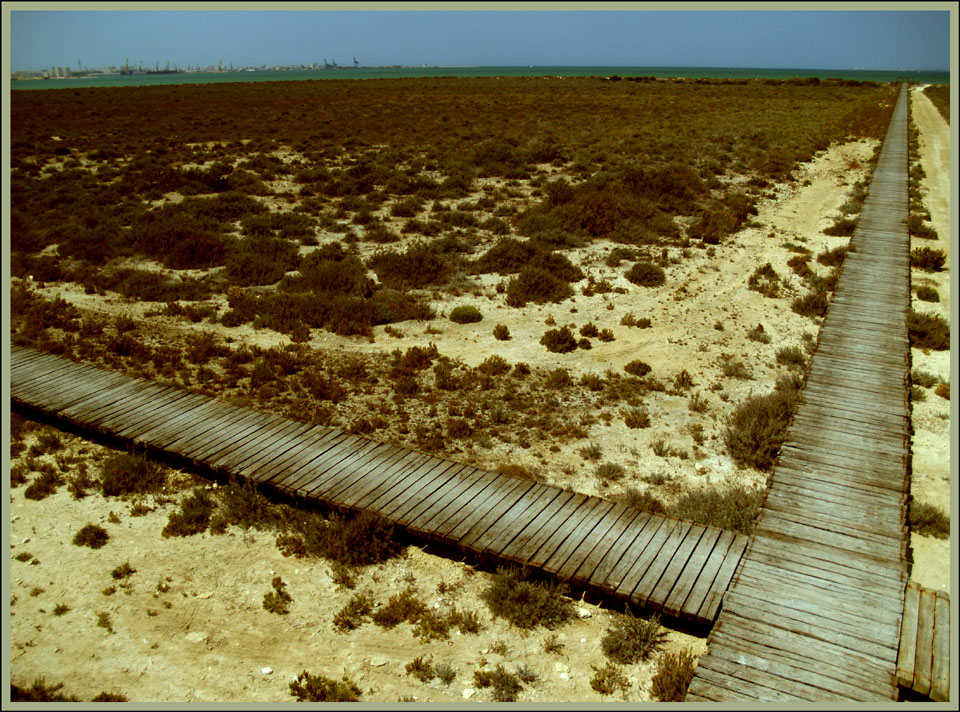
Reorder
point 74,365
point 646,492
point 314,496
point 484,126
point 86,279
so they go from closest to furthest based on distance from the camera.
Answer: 1. point 314,496
2. point 646,492
3. point 74,365
4. point 86,279
5. point 484,126

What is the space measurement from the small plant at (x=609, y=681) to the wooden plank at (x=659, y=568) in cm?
75

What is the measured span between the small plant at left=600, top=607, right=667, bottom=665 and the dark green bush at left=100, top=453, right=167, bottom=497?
19.8ft

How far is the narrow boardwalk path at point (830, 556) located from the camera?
17.9ft

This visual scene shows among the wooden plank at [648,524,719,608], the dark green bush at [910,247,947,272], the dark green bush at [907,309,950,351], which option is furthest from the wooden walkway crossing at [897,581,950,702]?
the dark green bush at [910,247,947,272]

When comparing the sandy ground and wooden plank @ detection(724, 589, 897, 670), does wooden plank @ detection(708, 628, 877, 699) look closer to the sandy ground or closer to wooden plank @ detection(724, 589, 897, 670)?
wooden plank @ detection(724, 589, 897, 670)

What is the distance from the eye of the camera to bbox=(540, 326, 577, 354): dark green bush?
483 inches

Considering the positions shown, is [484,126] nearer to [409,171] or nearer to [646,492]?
[409,171]

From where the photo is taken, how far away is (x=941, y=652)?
18.5 ft

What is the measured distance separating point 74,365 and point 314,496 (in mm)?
6303

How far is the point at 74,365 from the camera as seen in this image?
36.2 ft

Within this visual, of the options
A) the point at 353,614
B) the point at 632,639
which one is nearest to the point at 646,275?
the point at 632,639

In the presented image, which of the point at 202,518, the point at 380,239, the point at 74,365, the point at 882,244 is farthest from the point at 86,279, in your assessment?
the point at 882,244

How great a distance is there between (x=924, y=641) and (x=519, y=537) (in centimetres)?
389

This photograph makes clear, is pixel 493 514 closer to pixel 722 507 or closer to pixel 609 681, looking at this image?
pixel 609 681
